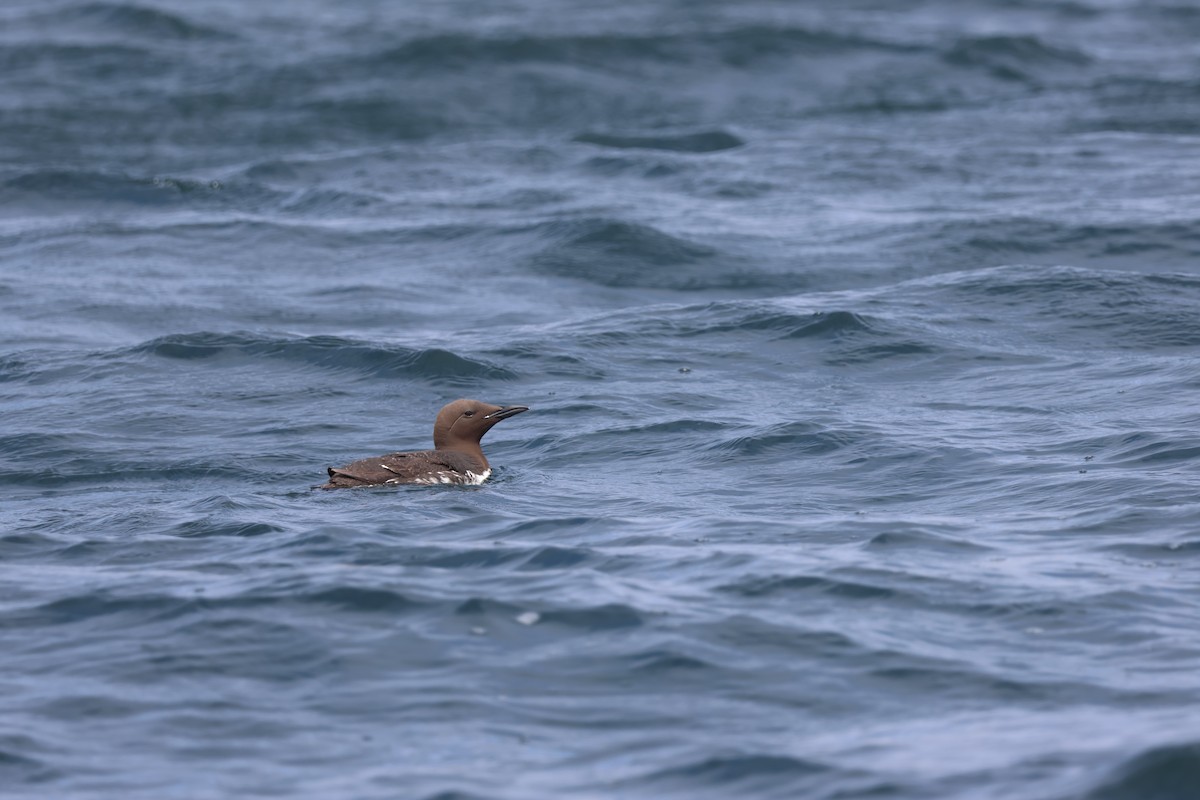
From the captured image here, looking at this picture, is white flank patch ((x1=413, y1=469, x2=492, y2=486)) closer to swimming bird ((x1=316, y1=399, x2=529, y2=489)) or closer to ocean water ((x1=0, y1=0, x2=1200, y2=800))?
swimming bird ((x1=316, y1=399, x2=529, y2=489))

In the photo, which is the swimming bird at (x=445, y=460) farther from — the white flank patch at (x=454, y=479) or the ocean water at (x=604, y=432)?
the ocean water at (x=604, y=432)

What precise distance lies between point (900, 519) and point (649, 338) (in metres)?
5.85

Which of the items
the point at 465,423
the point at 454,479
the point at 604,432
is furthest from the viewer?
the point at 604,432

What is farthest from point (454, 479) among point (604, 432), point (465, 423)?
point (604, 432)

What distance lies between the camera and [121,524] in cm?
1000

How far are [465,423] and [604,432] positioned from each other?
1278 mm

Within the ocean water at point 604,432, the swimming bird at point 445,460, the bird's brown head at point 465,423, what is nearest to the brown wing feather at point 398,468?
the swimming bird at point 445,460

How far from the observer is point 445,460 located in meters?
11.0

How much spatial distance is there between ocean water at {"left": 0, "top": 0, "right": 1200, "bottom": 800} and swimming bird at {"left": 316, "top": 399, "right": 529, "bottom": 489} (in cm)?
17

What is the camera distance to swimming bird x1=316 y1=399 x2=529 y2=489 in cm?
1062

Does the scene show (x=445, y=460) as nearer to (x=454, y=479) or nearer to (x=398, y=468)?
(x=454, y=479)

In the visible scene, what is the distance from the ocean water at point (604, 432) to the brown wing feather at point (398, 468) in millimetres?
131

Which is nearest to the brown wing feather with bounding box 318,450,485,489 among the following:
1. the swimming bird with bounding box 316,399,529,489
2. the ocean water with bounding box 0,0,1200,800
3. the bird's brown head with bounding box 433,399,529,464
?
the swimming bird with bounding box 316,399,529,489

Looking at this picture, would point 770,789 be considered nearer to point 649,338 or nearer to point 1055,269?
point 649,338
